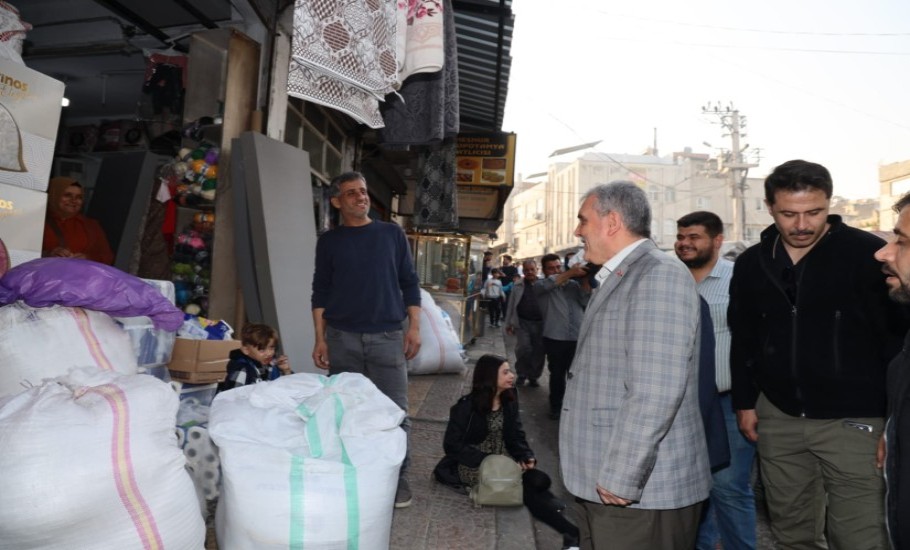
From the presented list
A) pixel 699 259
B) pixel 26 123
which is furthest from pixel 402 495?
pixel 26 123

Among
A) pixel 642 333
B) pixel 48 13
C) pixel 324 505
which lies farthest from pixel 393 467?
pixel 48 13

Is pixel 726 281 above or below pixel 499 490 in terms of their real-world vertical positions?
above

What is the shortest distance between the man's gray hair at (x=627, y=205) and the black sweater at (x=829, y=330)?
83 centimetres

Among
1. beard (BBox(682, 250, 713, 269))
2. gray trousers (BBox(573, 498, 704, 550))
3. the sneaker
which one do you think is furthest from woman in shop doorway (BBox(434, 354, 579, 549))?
gray trousers (BBox(573, 498, 704, 550))

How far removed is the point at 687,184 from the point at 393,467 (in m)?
45.3

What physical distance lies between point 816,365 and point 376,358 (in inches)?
81.6

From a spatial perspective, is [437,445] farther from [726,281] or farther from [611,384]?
[611,384]

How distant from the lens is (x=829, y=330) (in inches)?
86.7

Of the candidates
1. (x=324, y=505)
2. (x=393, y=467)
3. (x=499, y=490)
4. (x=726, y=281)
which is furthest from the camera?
(x=499, y=490)

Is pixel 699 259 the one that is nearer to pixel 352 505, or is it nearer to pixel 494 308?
pixel 352 505

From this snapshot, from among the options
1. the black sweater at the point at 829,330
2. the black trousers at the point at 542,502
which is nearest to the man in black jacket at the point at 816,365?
the black sweater at the point at 829,330

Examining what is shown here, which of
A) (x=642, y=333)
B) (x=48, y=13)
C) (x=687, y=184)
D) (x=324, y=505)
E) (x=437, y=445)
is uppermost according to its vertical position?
(x=687, y=184)

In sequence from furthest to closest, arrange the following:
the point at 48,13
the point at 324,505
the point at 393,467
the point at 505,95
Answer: the point at 505,95 → the point at 48,13 → the point at 393,467 → the point at 324,505

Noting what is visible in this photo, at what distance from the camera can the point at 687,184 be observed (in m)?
43.0
